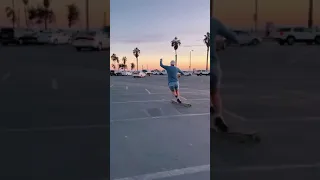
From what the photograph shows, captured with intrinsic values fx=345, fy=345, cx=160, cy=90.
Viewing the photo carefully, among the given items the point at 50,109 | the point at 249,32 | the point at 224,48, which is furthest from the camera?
the point at 50,109

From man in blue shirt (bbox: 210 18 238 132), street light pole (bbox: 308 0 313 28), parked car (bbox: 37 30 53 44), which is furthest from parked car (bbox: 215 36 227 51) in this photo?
parked car (bbox: 37 30 53 44)

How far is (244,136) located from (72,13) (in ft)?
8.44

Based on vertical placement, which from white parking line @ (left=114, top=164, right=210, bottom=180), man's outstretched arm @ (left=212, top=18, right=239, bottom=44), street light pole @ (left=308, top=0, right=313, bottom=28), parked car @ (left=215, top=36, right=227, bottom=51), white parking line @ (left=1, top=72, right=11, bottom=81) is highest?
street light pole @ (left=308, top=0, right=313, bottom=28)

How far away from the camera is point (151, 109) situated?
741 centimetres

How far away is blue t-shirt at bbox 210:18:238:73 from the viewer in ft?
11.8

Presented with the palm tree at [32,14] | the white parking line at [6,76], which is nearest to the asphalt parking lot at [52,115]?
the white parking line at [6,76]

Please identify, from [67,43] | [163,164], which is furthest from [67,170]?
[67,43]

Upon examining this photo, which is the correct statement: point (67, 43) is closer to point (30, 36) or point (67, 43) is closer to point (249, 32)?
point (30, 36)

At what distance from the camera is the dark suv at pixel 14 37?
5.22 metres

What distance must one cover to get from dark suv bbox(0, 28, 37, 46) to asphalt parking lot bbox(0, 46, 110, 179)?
0.17 m

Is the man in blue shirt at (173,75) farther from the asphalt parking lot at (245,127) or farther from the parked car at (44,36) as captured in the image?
the parked car at (44,36)

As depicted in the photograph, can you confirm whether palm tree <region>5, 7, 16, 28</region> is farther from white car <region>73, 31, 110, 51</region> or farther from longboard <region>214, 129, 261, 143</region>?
longboard <region>214, 129, 261, 143</region>

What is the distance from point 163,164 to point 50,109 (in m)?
3.24

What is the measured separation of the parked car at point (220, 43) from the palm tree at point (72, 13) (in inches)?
62.6
